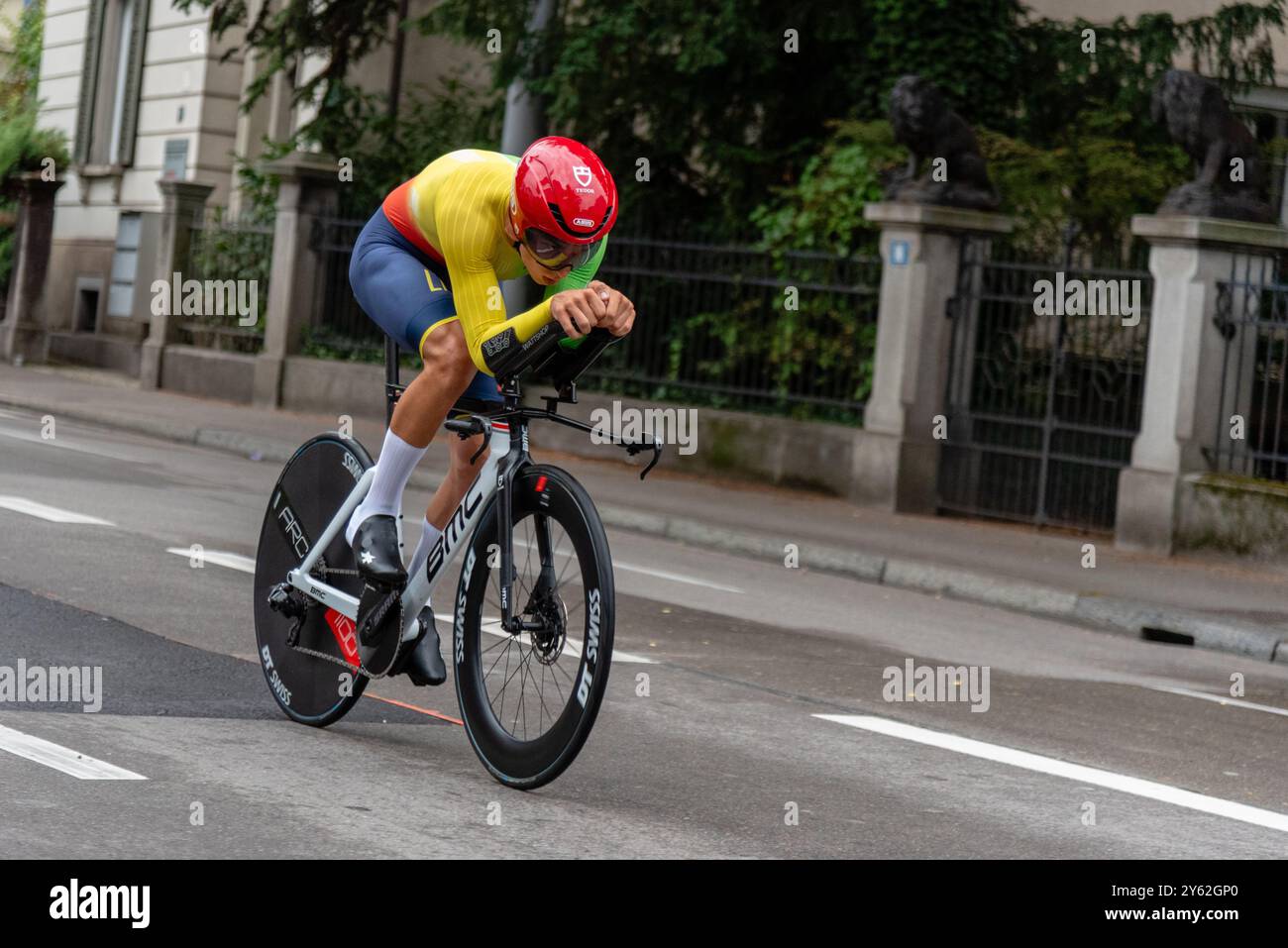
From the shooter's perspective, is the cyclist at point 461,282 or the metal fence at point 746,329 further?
the metal fence at point 746,329

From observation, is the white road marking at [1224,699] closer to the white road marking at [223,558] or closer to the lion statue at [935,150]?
the white road marking at [223,558]

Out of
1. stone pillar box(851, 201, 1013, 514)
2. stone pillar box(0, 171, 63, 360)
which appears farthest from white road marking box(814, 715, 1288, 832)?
stone pillar box(0, 171, 63, 360)

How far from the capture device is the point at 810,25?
19.7 meters

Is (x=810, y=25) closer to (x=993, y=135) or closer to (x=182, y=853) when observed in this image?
(x=993, y=135)

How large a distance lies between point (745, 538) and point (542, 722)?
904 cm

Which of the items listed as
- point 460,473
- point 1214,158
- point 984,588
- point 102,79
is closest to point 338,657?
point 460,473

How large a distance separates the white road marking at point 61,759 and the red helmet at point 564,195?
182 cm

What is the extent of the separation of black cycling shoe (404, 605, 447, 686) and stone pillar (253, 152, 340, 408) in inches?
694

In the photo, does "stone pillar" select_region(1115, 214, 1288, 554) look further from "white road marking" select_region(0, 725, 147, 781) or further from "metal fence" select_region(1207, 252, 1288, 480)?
"white road marking" select_region(0, 725, 147, 781)

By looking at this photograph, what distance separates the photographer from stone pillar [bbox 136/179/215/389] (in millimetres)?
25172

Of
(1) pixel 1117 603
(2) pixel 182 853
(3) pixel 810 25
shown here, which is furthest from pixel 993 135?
(2) pixel 182 853

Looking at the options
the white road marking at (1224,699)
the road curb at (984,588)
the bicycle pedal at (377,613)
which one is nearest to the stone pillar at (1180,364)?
the road curb at (984,588)

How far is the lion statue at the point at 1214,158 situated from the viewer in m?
15.6

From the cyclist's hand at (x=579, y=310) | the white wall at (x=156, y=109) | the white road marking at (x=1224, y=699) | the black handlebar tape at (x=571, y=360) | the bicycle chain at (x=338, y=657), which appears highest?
the white wall at (x=156, y=109)
